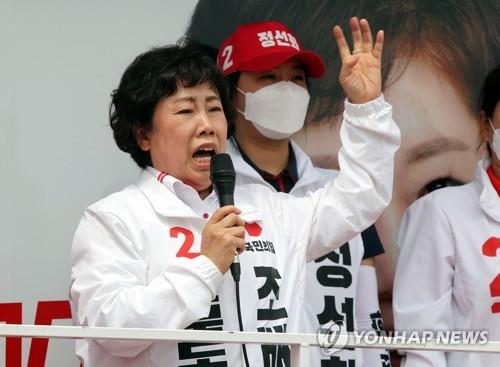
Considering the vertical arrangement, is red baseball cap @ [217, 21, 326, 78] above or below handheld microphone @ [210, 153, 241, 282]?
above

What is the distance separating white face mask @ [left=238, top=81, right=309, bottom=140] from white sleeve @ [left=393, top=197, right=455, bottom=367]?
478 mm

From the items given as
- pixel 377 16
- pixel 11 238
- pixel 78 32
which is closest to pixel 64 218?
pixel 11 238

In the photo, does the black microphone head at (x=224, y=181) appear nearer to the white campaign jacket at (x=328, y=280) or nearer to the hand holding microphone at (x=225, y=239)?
the hand holding microphone at (x=225, y=239)

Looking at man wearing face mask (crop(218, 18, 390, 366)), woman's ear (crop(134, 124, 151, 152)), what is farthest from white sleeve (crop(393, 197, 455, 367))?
woman's ear (crop(134, 124, 151, 152))

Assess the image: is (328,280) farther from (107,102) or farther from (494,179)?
(107,102)

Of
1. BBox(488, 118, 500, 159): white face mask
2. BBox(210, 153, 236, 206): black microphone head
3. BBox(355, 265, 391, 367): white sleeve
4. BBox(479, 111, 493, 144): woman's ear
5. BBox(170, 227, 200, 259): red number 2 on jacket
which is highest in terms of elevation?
BBox(479, 111, 493, 144): woman's ear

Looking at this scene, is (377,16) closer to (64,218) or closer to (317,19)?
(317,19)

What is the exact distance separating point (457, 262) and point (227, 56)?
0.90m

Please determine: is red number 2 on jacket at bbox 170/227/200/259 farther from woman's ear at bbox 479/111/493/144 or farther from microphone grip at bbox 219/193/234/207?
woman's ear at bbox 479/111/493/144

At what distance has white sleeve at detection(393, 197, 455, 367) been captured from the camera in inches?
119

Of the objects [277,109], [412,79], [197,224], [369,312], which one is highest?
[412,79]

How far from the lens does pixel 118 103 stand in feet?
8.64

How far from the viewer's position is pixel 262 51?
10.3ft

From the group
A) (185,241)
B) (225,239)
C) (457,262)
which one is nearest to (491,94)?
(457,262)
